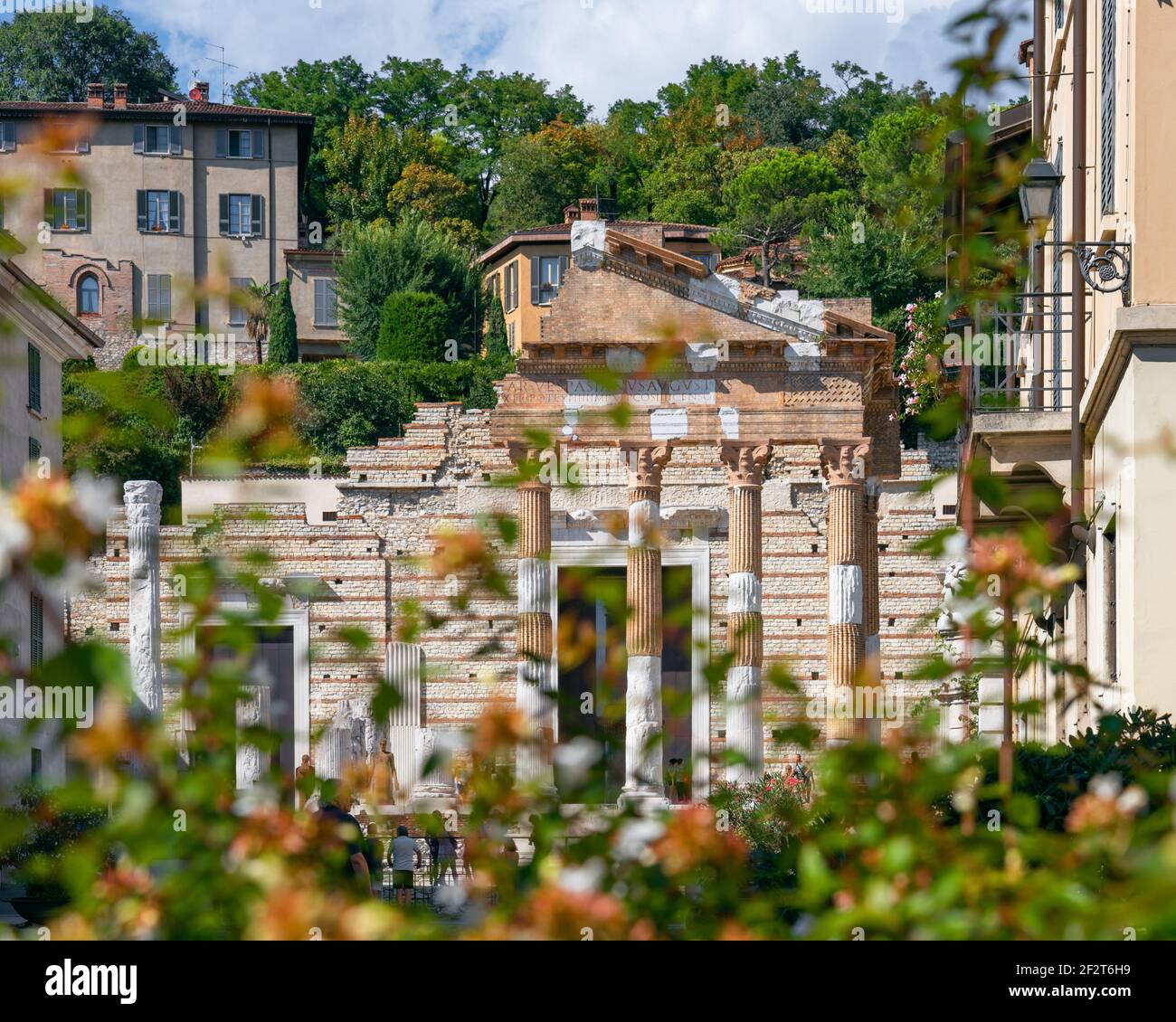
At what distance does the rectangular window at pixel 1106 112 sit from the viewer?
12500mm

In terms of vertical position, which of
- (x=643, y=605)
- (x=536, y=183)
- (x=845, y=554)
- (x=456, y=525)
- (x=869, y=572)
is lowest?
(x=643, y=605)

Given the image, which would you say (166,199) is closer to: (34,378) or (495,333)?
(495,333)

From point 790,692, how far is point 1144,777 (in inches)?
31.1

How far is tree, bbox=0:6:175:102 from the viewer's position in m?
64.3

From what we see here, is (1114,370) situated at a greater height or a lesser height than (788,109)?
lesser

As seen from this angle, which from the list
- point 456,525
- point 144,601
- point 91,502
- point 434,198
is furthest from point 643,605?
point 434,198

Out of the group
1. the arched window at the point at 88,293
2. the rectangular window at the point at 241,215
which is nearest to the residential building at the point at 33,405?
the arched window at the point at 88,293

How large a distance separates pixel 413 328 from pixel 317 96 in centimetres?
1931

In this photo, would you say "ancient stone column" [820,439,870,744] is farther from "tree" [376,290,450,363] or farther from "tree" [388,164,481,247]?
"tree" [388,164,481,247]

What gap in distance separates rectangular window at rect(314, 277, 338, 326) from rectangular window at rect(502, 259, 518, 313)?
189 inches

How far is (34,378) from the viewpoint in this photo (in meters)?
28.5

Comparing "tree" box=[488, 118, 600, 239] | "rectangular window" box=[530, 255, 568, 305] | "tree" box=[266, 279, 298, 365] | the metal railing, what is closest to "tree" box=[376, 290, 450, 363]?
"tree" box=[266, 279, 298, 365]

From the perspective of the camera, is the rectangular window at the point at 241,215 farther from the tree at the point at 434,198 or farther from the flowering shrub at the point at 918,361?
the flowering shrub at the point at 918,361

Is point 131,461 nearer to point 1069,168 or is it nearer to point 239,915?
point 1069,168
